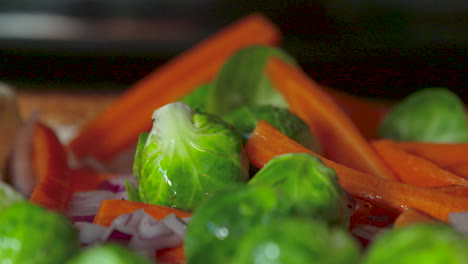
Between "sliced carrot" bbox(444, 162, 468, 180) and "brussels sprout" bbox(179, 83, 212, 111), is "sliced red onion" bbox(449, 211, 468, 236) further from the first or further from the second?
"brussels sprout" bbox(179, 83, 212, 111)

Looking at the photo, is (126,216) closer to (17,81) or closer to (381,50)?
(17,81)

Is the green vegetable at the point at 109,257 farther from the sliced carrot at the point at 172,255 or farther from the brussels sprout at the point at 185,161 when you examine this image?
the brussels sprout at the point at 185,161

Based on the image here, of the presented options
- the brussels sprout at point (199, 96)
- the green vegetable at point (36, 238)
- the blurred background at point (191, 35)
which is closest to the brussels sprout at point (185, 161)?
the green vegetable at point (36, 238)

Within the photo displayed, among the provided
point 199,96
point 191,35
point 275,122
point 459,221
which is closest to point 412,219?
point 459,221

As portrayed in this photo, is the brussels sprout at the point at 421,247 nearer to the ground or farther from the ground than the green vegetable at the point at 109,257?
farther from the ground

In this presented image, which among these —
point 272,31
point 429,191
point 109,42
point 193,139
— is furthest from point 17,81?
point 429,191

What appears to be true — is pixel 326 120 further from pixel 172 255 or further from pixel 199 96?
pixel 172 255

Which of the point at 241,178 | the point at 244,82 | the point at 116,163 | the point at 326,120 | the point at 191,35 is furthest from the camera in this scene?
the point at 191,35
